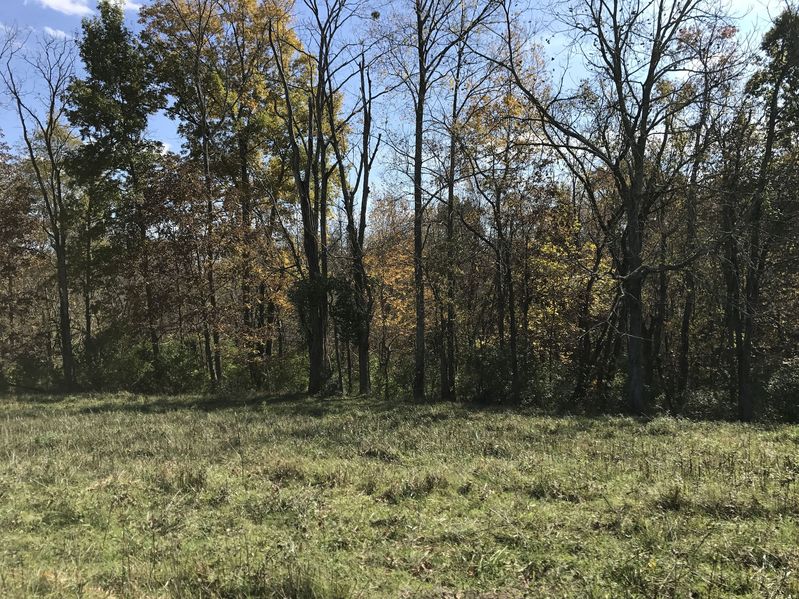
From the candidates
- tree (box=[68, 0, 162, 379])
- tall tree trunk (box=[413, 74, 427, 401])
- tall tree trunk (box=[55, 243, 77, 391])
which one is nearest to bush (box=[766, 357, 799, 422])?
tall tree trunk (box=[413, 74, 427, 401])

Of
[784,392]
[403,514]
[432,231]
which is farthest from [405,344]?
[403,514]

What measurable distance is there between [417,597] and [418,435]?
6.57 m

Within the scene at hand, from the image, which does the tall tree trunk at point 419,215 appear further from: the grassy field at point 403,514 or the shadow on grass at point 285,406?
the grassy field at point 403,514

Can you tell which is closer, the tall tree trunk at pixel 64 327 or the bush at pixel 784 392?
the bush at pixel 784 392

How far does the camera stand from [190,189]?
20.8 metres

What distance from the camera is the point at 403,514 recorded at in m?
5.54

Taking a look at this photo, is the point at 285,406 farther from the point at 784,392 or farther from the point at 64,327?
the point at 784,392

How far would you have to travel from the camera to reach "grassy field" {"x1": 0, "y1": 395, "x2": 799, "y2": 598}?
3922mm

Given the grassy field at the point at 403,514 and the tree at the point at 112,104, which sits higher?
the tree at the point at 112,104

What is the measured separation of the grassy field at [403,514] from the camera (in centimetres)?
→ 392

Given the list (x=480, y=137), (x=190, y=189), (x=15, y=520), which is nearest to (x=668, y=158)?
(x=480, y=137)

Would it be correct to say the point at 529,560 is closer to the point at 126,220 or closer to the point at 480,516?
the point at 480,516

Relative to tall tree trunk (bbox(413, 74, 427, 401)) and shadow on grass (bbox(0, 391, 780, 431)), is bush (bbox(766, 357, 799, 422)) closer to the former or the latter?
shadow on grass (bbox(0, 391, 780, 431))

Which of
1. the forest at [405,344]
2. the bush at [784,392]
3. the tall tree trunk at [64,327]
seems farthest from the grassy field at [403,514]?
the tall tree trunk at [64,327]
